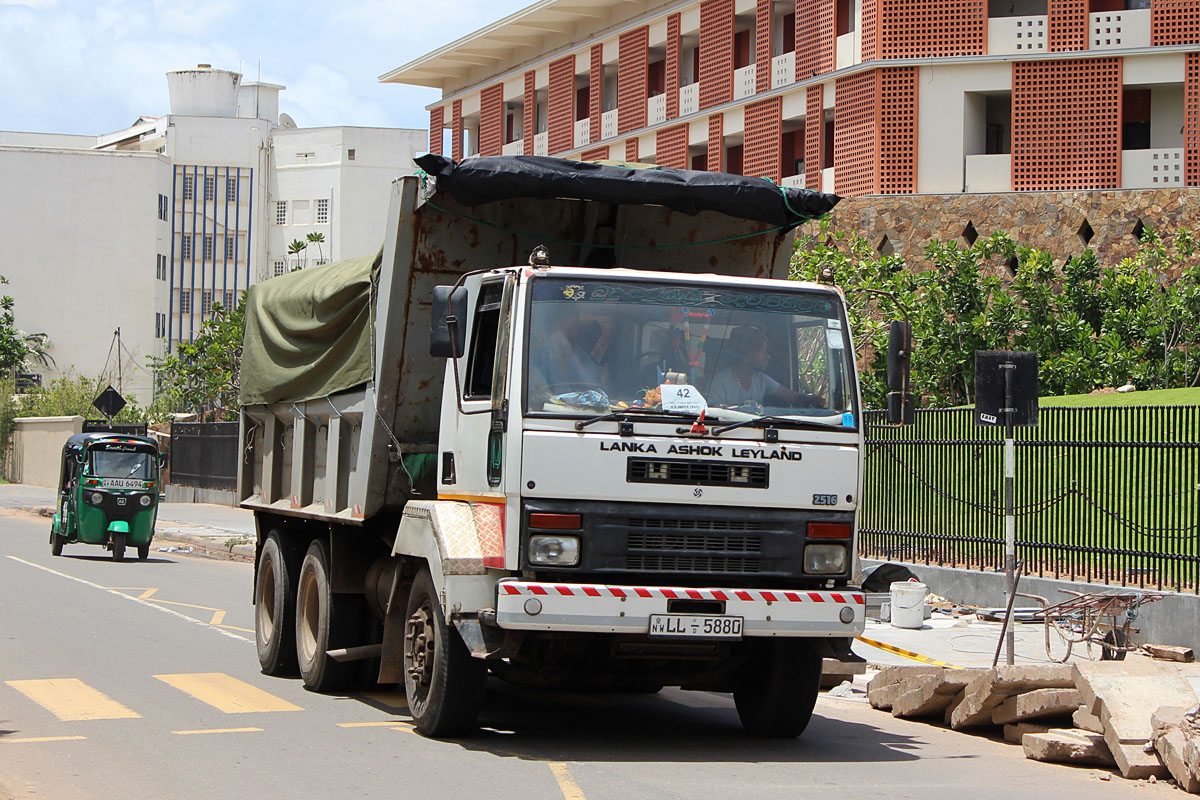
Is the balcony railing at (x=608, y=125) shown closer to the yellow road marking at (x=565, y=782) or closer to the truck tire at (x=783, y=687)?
the truck tire at (x=783, y=687)

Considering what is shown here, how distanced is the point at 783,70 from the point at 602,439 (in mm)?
31773

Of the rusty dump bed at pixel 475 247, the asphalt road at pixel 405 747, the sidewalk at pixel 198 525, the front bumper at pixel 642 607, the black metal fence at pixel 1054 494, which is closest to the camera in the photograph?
the asphalt road at pixel 405 747

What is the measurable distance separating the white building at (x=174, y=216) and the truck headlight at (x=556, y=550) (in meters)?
81.7

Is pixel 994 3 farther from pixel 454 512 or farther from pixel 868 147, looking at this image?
pixel 454 512

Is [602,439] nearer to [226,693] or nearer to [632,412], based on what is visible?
[632,412]

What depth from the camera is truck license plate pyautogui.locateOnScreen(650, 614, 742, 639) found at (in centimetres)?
833

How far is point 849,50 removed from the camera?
118 ft

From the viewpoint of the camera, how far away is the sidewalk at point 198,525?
98.6ft

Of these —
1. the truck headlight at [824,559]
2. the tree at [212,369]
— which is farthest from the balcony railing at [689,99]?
the truck headlight at [824,559]

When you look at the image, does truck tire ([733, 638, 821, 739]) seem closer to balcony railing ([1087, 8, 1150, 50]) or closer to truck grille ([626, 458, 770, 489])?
truck grille ([626, 458, 770, 489])

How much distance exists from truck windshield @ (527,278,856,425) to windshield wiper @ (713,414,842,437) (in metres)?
0.06

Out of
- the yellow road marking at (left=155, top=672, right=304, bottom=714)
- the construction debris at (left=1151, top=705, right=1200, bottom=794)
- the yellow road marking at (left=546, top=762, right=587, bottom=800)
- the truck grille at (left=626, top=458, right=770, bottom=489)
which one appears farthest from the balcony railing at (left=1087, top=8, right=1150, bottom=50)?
the yellow road marking at (left=546, top=762, right=587, bottom=800)

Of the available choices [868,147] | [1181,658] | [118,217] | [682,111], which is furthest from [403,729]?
[118,217]

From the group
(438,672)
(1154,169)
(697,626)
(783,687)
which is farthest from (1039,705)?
(1154,169)
